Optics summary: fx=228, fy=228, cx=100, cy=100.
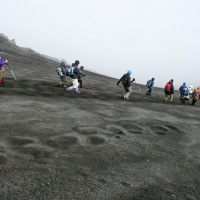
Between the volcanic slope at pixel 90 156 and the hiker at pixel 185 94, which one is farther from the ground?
the hiker at pixel 185 94

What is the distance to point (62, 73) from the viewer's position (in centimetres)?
1641

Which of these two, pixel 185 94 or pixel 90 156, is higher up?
pixel 185 94

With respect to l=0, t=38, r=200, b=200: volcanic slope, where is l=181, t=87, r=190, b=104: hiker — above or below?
above

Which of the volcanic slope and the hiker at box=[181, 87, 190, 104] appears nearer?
the volcanic slope

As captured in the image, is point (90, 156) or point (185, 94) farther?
point (185, 94)

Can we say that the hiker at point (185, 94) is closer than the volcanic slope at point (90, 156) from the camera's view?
No

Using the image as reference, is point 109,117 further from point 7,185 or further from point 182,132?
point 7,185

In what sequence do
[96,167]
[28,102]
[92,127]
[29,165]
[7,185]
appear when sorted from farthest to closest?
1. [28,102]
2. [92,127]
3. [96,167]
4. [29,165]
5. [7,185]

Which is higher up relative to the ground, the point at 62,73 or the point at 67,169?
the point at 62,73

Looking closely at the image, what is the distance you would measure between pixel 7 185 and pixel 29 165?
0.83 m

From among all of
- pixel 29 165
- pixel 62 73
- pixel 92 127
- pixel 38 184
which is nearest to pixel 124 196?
pixel 38 184

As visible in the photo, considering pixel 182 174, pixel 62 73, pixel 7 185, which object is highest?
pixel 62 73

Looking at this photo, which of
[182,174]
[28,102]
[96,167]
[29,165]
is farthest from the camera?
[28,102]

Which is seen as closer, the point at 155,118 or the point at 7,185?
the point at 7,185
